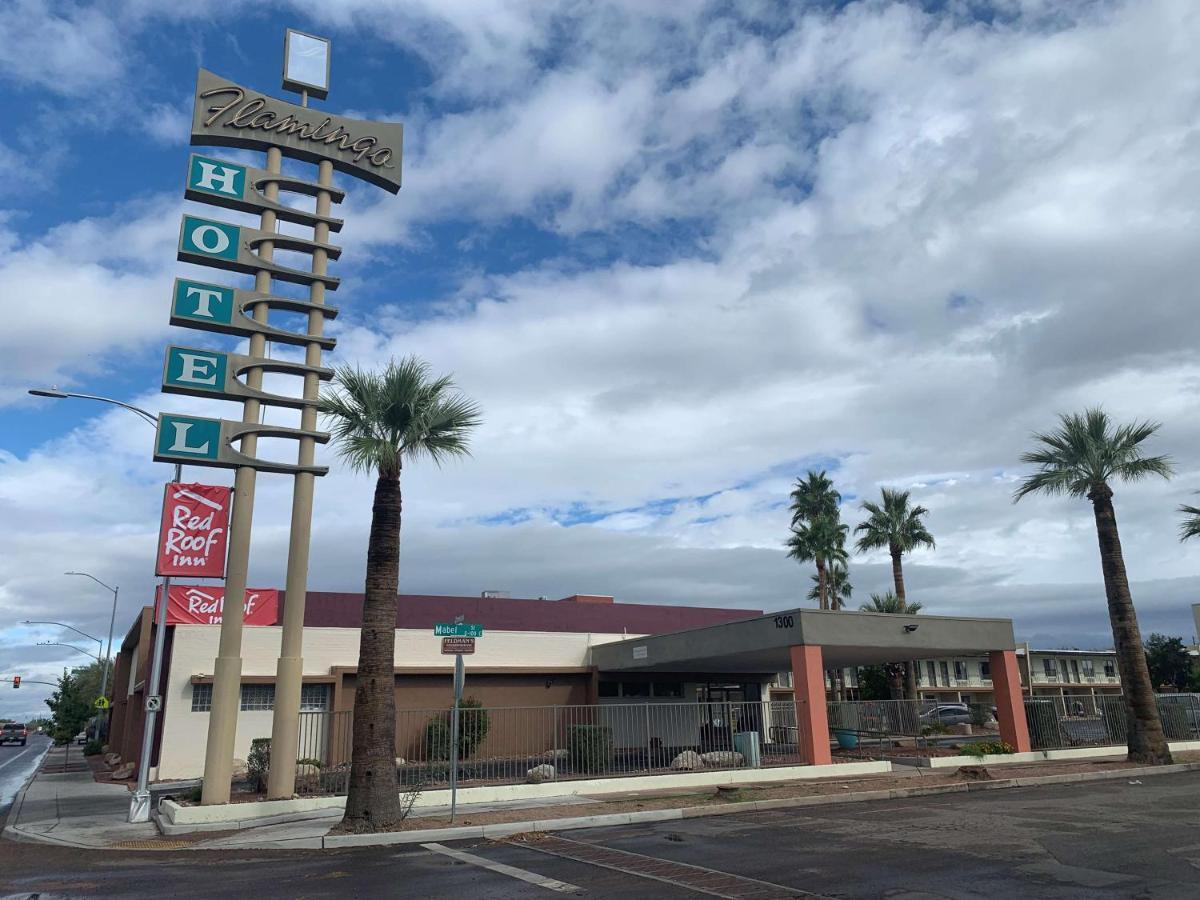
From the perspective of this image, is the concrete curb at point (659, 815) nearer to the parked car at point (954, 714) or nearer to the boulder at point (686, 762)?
the boulder at point (686, 762)

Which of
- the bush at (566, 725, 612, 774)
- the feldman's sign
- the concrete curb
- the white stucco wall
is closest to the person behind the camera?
the concrete curb

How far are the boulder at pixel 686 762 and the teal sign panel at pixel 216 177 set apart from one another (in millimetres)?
17783

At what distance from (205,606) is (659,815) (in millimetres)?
20743

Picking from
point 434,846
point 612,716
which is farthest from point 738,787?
point 434,846

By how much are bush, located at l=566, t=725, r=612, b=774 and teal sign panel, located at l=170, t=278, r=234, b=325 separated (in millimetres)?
12880

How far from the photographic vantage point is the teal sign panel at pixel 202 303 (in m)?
20.1

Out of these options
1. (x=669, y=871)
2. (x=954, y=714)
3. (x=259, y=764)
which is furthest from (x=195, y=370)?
(x=954, y=714)

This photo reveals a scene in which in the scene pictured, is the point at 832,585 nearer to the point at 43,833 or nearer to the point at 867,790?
the point at 867,790

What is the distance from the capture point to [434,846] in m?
14.0

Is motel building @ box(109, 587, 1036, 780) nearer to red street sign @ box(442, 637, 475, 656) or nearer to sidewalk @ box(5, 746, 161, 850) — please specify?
sidewalk @ box(5, 746, 161, 850)

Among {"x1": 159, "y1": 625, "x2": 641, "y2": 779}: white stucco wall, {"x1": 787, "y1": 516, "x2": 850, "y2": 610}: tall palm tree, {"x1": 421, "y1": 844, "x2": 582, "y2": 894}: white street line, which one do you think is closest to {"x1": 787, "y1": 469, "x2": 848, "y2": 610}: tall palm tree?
{"x1": 787, "y1": 516, "x2": 850, "y2": 610}: tall palm tree

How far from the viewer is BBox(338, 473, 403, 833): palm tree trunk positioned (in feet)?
50.0

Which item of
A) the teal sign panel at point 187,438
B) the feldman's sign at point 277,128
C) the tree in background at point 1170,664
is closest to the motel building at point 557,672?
the teal sign panel at point 187,438

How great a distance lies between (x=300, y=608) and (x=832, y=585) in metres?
39.7
